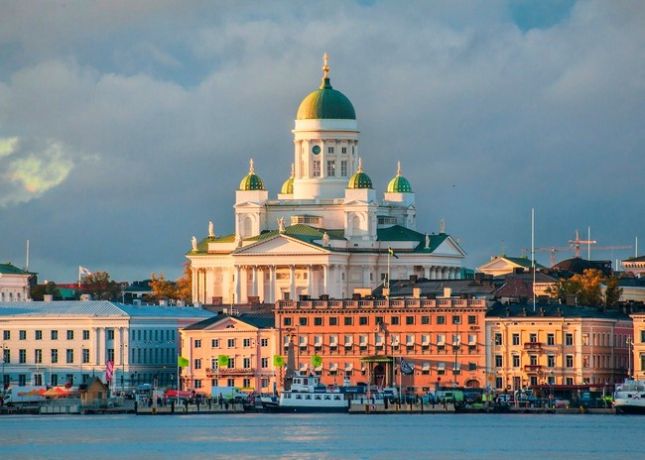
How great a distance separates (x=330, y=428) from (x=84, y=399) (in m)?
27.1

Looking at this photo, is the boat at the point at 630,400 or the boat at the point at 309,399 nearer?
the boat at the point at 630,400

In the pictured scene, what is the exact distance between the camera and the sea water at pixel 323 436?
511 feet

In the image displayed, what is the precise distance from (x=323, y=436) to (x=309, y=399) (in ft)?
80.4

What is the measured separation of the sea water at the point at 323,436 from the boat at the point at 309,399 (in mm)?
984

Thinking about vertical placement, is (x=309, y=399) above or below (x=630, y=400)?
above

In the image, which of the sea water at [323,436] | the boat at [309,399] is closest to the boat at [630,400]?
the sea water at [323,436]

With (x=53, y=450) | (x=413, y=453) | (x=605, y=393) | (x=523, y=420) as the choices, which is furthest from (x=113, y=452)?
(x=605, y=393)

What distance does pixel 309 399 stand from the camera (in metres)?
191

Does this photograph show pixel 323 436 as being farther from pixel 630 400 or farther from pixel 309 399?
pixel 630 400


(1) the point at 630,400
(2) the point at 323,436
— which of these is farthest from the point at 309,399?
(2) the point at 323,436

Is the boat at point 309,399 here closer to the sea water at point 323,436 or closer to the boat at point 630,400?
the sea water at point 323,436

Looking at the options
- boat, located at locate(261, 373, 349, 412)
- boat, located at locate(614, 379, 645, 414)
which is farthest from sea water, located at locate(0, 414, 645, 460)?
boat, located at locate(261, 373, 349, 412)

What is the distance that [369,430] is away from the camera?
17238 cm

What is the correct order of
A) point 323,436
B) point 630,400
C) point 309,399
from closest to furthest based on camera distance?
1. point 323,436
2. point 630,400
3. point 309,399
